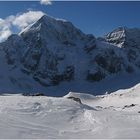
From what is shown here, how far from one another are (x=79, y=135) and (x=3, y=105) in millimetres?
10137

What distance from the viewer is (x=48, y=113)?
106 ft

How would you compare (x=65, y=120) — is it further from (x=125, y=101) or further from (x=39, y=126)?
(x=125, y=101)

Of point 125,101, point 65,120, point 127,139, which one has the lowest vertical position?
point 127,139

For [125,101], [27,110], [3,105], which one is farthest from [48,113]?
[125,101]

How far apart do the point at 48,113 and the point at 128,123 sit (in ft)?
21.5

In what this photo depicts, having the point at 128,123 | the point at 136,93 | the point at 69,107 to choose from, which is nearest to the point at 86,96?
the point at 136,93

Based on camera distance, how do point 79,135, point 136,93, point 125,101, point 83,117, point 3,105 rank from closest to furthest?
point 79,135, point 83,117, point 3,105, point 125,101, point 136,93

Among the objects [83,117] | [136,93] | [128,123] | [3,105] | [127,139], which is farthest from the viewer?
[136,93]

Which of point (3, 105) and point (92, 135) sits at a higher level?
point (3, 105)

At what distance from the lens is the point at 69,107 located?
3591cm

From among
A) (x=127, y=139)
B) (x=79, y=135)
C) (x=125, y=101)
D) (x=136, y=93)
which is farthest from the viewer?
(x=136, y=93)

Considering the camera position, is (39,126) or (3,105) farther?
(3,105)

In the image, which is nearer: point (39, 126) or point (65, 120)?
point (39, 126)

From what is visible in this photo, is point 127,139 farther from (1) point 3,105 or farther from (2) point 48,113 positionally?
(1) point 3,105
